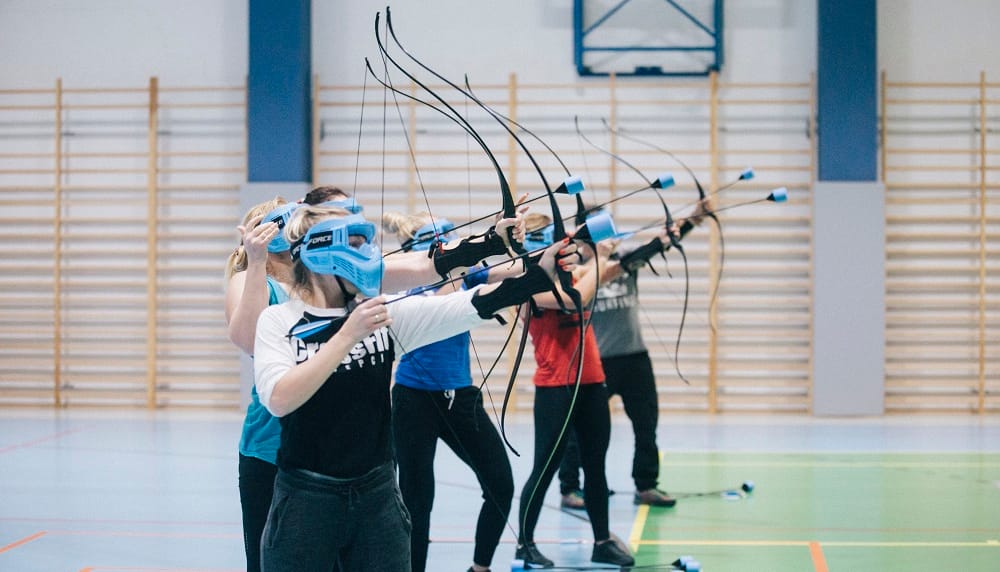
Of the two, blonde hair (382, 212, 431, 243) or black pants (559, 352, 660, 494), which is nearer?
blonde hair (382, 212, 431, 243)

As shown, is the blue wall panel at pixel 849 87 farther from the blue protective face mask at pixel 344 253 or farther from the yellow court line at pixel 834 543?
the blue protective face mask at pixel 344 253

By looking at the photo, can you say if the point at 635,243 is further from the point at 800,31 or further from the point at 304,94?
the point at 304,94

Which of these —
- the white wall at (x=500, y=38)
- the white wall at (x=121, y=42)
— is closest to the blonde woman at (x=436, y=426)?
the white wall at (x=500, y=38)

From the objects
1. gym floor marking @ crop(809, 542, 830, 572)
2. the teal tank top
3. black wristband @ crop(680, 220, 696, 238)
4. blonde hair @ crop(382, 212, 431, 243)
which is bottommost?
gym floor marking @ crop(809, 542, 830, 572)

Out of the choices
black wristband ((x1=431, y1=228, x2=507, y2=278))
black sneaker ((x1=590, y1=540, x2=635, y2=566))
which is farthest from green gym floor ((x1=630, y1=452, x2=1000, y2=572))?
black wristband ((x1=431, y1=228, x2=507, y2=278))

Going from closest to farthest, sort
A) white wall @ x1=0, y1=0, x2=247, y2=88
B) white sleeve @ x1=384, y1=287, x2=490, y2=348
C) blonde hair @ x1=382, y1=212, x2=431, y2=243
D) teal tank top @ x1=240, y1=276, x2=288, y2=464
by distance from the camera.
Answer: white sleeve @ x1=384, y1=287, x2=490, y2=348, teal tank top @ x1=240, y1=276, x2=288, y2=464, blonde hair @ x1=382, y1=212, x2=431, y2=243, white wall @ x1=0, y1=0, x2=247, y2=88

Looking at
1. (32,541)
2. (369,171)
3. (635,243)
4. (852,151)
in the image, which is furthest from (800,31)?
(32,541)

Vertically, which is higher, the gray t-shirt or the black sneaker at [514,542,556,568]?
the gray t-shirt

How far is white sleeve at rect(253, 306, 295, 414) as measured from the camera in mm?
2199

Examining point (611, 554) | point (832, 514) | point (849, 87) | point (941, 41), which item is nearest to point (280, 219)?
point (611, 554)

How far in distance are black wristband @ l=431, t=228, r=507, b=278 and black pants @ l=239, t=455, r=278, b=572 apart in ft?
2.34

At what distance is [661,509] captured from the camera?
564cm

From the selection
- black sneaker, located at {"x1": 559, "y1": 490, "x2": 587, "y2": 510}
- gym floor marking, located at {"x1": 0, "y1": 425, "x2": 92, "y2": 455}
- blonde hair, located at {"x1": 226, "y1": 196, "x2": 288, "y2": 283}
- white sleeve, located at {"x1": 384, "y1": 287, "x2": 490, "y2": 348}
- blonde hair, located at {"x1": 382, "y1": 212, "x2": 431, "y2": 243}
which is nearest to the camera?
white sleeve, located at {"x1": 384, "y1": 287, "x2": 490, "y2": 348}

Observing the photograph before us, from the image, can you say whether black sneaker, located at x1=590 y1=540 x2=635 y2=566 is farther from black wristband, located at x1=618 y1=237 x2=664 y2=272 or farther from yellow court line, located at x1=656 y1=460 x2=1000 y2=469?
yellow court line, located at x1=656 y1=460 x2=1000 y2=469
